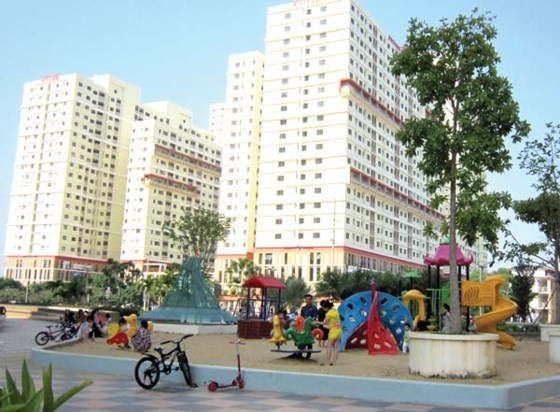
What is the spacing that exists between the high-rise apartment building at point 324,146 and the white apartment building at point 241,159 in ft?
36.2

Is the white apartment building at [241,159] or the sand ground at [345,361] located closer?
the sand ground at [345,361]

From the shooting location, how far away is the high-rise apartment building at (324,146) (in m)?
83.4

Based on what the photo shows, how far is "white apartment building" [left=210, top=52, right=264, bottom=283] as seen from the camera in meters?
99.9

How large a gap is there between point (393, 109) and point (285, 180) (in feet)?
80.7

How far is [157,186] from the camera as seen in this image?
116375 millimetres

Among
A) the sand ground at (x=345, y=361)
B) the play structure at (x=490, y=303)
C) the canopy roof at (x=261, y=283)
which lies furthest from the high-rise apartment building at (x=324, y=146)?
the sand ground at (x=345, y=361)

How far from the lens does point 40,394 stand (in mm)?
3340

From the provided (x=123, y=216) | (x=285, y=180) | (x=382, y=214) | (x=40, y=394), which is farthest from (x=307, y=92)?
(x=40, y=394)

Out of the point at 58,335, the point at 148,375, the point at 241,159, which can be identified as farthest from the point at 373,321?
the point at 241,159

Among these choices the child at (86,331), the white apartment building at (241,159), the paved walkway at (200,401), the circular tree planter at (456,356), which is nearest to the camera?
the paved walkway at (200,401)

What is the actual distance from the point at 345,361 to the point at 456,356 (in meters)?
4.54

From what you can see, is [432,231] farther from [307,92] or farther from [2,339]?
[307,92]

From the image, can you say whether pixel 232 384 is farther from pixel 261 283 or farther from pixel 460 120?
pixel 261 283

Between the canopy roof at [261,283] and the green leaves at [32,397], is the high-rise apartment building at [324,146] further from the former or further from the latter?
the green leaves at [32,397]
